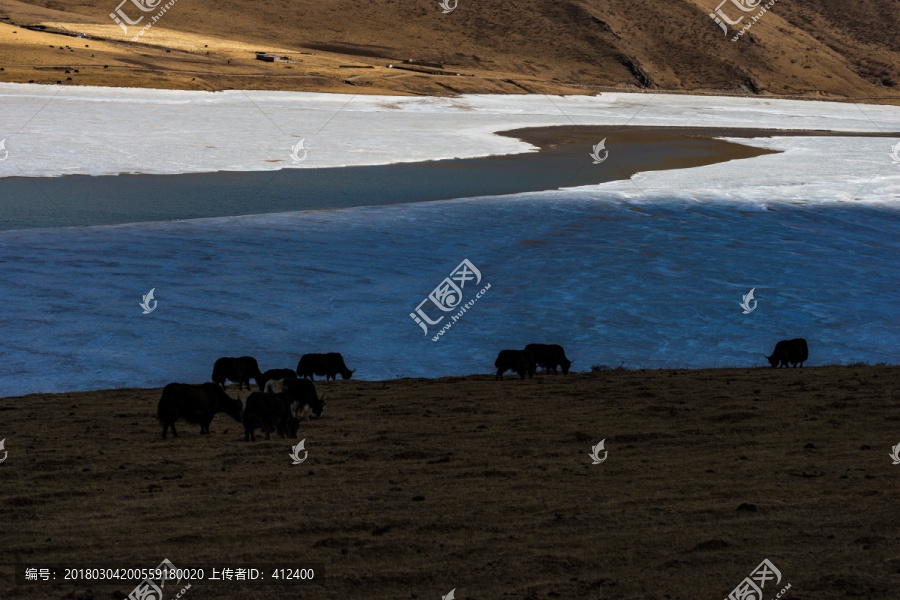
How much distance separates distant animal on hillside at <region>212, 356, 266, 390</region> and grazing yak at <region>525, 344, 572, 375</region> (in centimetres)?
386

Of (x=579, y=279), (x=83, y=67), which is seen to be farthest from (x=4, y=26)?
(x=579, y=279)

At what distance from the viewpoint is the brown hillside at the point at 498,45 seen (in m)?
80.9

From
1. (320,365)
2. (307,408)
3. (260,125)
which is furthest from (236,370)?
(260,125)

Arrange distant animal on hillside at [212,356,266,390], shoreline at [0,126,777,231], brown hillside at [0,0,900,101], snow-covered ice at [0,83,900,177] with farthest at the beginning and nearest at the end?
brown hillside at [0,0,900,101] < snow-covered ice at [0,83,900,177] < shoreline at [0,126,777,231] < distant animal on hillside at [212,356,266,390]

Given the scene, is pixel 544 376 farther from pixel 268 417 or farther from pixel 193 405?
pixel 193 405

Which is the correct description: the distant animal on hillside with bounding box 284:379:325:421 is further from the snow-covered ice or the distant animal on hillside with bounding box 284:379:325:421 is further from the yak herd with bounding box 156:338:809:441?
the snow-covered ice

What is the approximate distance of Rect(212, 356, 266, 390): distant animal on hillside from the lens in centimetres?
1287

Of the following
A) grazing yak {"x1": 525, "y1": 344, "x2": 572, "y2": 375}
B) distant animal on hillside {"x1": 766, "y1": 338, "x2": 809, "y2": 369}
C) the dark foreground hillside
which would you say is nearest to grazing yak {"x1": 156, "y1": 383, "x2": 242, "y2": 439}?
A: the dark foreground hillside

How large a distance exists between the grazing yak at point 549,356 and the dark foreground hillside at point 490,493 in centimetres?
199

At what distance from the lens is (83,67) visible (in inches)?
2411

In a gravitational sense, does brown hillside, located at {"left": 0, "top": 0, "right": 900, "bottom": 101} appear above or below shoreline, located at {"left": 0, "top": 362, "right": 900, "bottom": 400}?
above

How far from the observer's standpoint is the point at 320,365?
44.7 feet

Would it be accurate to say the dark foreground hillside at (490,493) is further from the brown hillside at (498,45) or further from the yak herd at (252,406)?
the brown hillside at (498,45)

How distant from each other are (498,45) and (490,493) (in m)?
110
